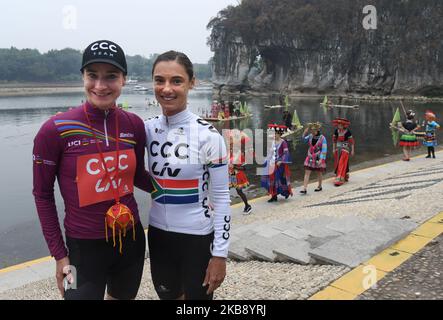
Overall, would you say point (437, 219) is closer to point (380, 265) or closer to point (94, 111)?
point (380, 265)

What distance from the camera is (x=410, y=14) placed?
59188 mm

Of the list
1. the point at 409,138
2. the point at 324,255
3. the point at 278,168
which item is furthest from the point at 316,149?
the point at 324,255

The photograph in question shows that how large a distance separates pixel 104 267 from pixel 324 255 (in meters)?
2.63

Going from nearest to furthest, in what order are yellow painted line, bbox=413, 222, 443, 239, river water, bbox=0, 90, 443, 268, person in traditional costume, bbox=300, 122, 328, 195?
1. yellow painted line, bbox=413, 222, 443, 239
2. river water, bbox=0, 90, 443, 268
3. person in traditional costume, bbox=300, 122, 328, 195

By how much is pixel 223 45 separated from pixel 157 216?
80786 millimetres

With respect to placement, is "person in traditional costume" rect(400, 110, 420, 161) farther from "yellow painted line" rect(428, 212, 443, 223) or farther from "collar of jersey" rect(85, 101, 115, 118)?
"collar of jersey" rect(85, 101, 115, 118)

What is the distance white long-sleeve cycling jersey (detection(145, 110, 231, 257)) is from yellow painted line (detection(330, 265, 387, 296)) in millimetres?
1668

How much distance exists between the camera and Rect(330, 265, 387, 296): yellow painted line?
352 cm

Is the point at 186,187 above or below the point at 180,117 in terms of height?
below

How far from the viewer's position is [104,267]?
2443 mm

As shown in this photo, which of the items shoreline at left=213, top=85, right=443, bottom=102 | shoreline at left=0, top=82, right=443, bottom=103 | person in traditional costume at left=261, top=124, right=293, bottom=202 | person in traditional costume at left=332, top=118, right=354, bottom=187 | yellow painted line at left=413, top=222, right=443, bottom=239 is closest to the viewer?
yellow painted line at left=413, top=222, right=443, bottom=239

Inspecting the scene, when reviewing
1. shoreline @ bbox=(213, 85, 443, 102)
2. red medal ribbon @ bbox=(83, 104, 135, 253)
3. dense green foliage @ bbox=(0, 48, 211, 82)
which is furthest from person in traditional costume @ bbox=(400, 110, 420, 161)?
dense green foliage @ bbox=(0, 48, 211, 82)

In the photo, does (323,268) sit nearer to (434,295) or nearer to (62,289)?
(434,295)

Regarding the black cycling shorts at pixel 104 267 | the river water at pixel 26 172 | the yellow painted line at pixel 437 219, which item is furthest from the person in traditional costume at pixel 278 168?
the black cycling shorts at pixel 104 267
